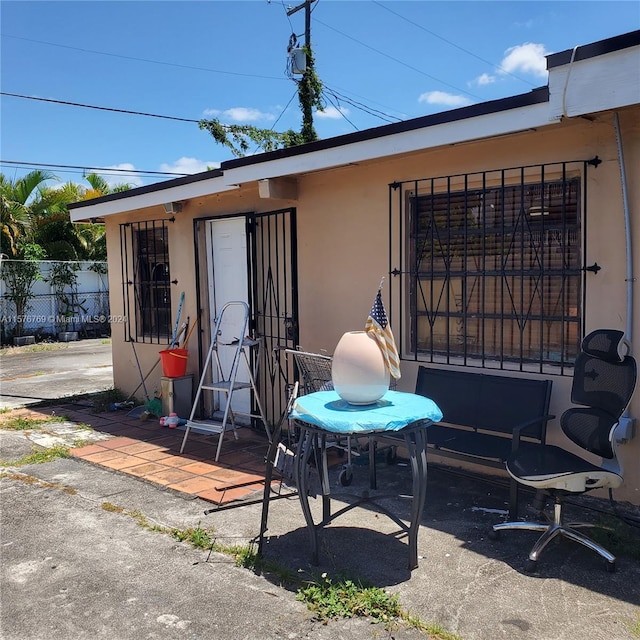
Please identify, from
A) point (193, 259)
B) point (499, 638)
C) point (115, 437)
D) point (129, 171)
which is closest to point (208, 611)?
point (499, 638)

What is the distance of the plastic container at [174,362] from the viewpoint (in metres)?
6.79

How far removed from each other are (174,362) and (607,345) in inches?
187

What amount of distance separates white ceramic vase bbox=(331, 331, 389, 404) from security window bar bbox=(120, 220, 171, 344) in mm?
4729

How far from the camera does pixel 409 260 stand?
5.19 m

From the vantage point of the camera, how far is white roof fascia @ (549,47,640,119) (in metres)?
3.27

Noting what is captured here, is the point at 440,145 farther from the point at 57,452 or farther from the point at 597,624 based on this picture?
the point at 57,452

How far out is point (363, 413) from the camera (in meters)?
3.28

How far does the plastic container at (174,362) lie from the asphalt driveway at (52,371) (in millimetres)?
2746

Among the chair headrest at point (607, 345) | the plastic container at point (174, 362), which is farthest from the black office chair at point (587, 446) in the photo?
the plastic container at point (174, 362)

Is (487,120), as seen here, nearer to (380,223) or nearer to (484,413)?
(380,223)

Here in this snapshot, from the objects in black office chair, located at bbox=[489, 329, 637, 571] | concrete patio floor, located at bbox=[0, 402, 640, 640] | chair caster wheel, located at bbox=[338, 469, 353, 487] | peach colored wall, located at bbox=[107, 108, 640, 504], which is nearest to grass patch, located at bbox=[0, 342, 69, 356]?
peach colored wall, located at bbox=[107, 108, 640, 504]

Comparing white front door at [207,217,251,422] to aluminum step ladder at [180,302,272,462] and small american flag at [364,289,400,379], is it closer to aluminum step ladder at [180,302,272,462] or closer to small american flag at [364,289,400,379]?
aluminum step ladder at [180,302,272,462]

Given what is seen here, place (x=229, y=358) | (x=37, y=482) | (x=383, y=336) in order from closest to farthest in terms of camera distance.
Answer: (x=383, y=336) → (x=37, y=482) → (x=229, y=358)

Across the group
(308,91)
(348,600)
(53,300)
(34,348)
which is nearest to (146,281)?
(348,600)
